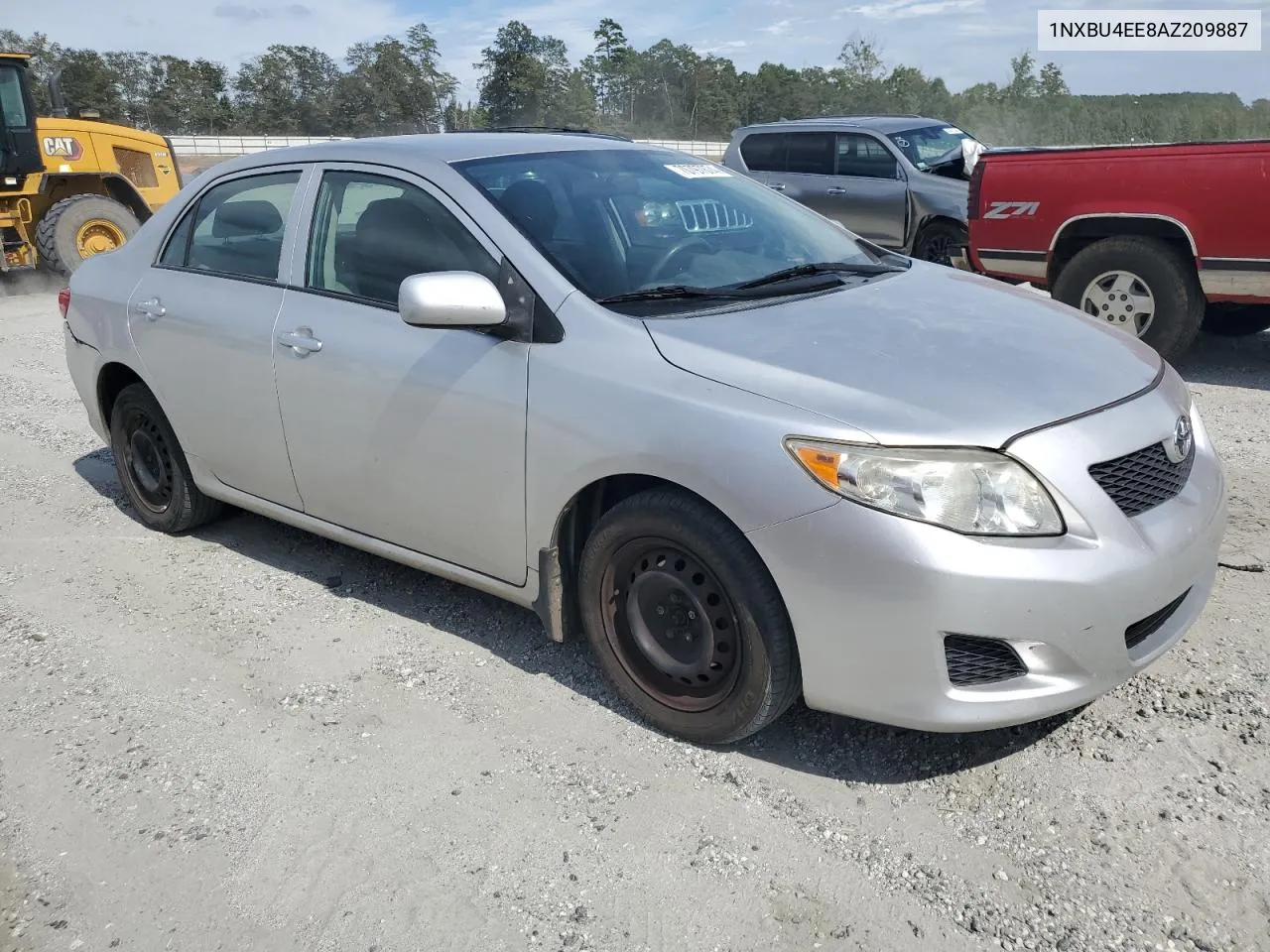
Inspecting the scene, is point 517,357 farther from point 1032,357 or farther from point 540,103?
point 540,103

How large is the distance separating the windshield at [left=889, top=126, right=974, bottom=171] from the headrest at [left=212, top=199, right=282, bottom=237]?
8.73 meters

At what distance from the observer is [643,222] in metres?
3.64

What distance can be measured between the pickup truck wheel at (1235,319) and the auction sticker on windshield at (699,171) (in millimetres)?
4856

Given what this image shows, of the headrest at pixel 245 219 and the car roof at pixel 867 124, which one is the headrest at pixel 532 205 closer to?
the headrest at pixel 245 219

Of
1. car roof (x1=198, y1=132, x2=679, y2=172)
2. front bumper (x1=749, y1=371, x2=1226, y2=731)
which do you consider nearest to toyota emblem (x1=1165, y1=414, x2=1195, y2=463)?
front bumper (x1=749, y1=371, x2=1226, y2=731)

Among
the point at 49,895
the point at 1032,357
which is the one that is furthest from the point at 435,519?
the point at 1032,357

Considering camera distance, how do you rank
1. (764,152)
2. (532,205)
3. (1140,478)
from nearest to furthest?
(1140,478), (532,205), (764,152)

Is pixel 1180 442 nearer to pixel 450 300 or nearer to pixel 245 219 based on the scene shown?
pixel 450 300

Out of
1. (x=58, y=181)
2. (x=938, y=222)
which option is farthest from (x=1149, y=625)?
(x=58, y=181)

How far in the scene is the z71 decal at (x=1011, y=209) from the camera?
752 cm

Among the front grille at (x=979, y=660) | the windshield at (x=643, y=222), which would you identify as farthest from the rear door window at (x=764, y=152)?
the front grille at (x=979, y=660)

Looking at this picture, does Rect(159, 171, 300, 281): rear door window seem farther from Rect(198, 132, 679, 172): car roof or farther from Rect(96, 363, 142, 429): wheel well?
Rect(96, 363, 142, 429): wheel well

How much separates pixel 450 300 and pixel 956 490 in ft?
5.13

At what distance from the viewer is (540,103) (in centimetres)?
5378
